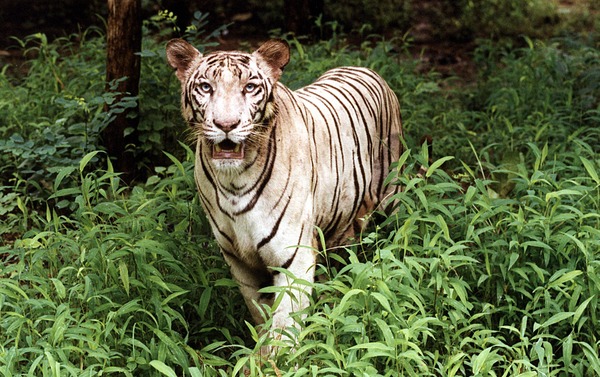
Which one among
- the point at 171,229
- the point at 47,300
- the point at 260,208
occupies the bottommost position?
the point at 171,229

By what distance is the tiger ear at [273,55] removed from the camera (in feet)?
12.2

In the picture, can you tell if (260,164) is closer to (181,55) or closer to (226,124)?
(226,124)

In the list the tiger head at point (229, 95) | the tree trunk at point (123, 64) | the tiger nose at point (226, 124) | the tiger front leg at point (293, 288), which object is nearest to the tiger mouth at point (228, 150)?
the tiger head at point (229, 95)

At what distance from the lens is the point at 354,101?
447 centimetres

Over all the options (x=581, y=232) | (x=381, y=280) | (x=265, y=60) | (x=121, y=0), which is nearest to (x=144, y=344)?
(x=381, y=280)

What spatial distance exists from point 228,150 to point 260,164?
0.58 feet

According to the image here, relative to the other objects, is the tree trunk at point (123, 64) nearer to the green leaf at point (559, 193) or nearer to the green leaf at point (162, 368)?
the green leaf at point (162, 368)

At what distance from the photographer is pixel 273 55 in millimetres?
3732

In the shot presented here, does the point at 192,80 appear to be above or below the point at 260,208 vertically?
above

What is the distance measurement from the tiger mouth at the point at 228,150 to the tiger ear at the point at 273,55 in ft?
1.20

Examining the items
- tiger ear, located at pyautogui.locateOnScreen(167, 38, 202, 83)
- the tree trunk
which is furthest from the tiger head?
the tree trunk

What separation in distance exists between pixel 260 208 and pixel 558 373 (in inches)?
56.0

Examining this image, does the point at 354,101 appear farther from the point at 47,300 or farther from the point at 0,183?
the point at 0,183

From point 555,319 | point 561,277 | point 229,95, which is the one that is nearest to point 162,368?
point 229,95
